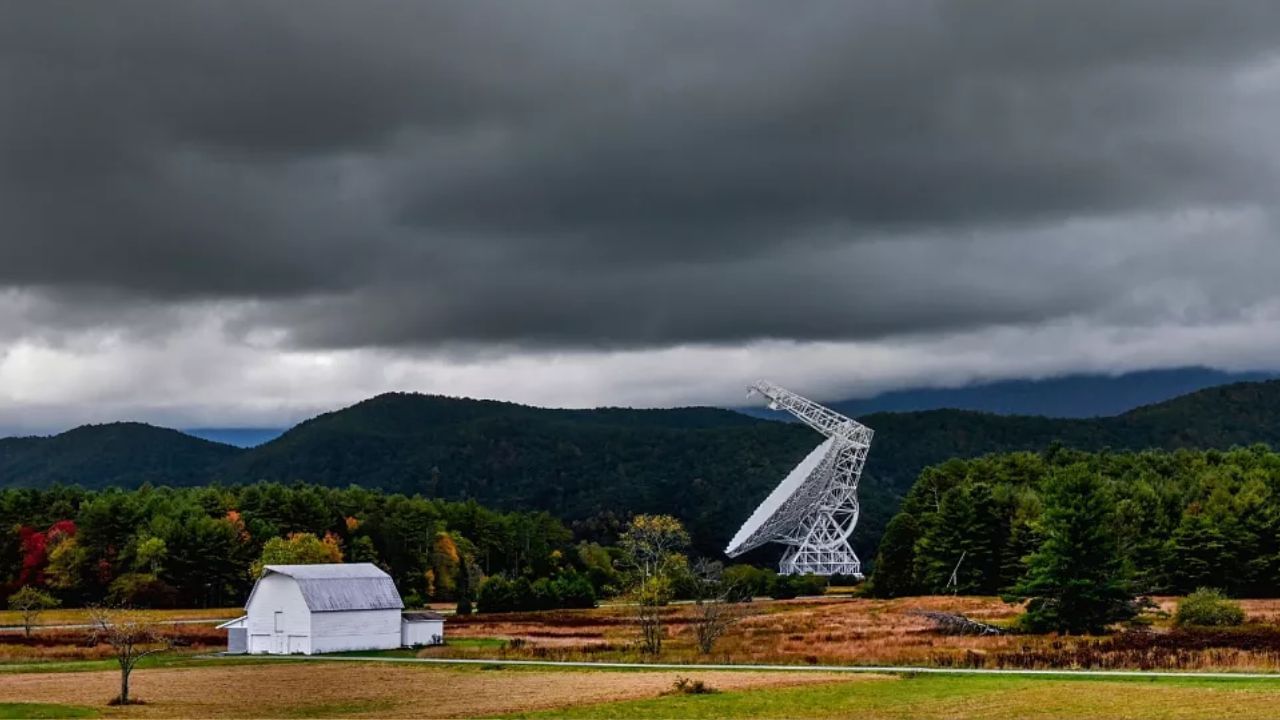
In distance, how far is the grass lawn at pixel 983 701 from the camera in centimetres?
3406

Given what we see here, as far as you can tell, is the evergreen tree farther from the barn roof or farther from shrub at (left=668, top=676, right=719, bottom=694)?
shrub at (left=668, top=676, right=719, bottom=694)

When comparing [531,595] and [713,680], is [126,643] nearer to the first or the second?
[713,680]

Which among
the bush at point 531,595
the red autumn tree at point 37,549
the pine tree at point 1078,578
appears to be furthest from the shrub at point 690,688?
the red autumn tree at point 37,549

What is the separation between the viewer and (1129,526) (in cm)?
10438

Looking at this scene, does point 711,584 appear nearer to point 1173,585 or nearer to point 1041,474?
point 1173,585

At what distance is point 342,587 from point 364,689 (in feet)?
102

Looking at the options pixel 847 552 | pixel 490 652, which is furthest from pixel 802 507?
pixel 490 652

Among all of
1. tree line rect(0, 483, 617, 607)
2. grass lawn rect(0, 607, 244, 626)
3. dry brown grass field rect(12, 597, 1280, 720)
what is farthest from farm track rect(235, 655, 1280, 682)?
tree line rect(0, 483, 617, 607)

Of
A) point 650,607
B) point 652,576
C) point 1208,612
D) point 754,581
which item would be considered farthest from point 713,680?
point 754,581

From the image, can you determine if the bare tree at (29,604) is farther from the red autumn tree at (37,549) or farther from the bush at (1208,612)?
the bush at (1208,612)

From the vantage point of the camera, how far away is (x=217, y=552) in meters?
120

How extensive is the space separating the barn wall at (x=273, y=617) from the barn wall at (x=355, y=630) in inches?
26.2

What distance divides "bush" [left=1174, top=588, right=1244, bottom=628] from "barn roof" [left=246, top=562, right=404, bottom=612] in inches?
1800

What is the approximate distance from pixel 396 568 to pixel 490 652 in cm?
7066
